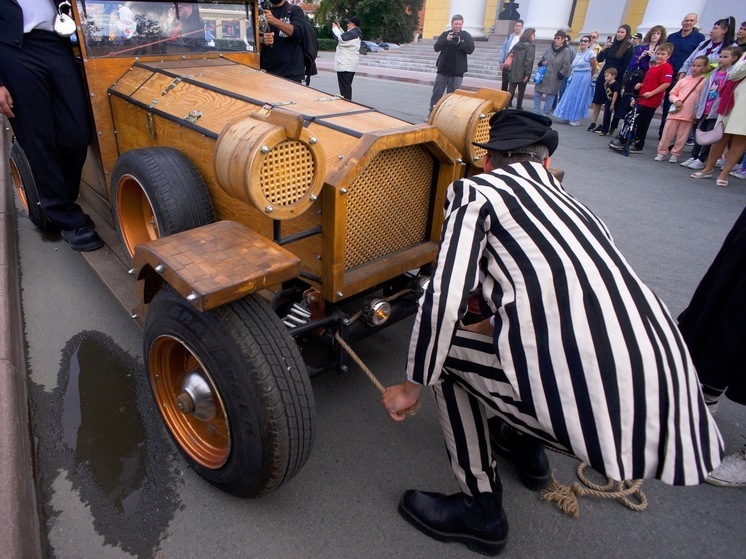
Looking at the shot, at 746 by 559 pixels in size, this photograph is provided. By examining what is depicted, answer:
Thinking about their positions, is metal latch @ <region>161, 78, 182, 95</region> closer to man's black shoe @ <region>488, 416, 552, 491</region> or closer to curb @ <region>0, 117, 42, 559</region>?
curb @ <region>0, 117, 42, 559</region>

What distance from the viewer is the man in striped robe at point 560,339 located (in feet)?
4.39

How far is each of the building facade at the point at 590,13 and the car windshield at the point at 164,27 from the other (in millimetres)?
14791

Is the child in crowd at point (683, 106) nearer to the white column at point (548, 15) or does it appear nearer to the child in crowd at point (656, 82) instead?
the child in crowd at point (656, 82)

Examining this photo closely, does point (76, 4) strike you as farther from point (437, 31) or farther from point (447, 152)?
point (437, 31)

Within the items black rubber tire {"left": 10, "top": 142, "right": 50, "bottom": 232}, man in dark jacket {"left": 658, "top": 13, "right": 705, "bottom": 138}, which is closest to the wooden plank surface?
black rubber tire {"left": 10, "top": 142, "right": 50, "bottom": 232}

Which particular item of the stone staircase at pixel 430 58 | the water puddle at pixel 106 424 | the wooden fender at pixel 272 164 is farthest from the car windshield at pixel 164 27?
the stone staircase at pixel 430 58

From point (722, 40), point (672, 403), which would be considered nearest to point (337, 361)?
point (672, 403)

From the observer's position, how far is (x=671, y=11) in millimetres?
13773

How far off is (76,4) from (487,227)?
2.95 metres

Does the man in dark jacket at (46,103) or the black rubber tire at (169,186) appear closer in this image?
the black rubber tire at (169,186)

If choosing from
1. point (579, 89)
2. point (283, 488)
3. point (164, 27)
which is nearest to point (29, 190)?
point (164, 27)

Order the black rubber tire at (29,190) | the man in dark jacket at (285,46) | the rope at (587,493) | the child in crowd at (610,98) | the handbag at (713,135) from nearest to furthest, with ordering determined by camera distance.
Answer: the rope at (587,493) < the black rubber tire at (29,190) < the man in dark jacket at (285,46) < the handbag at (713,135) < the child in crowd at (610,98)

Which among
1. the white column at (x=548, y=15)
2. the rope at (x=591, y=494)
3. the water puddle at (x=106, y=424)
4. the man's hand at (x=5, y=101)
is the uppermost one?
the white column at (x=548, y=15)

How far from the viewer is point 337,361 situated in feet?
7.38
